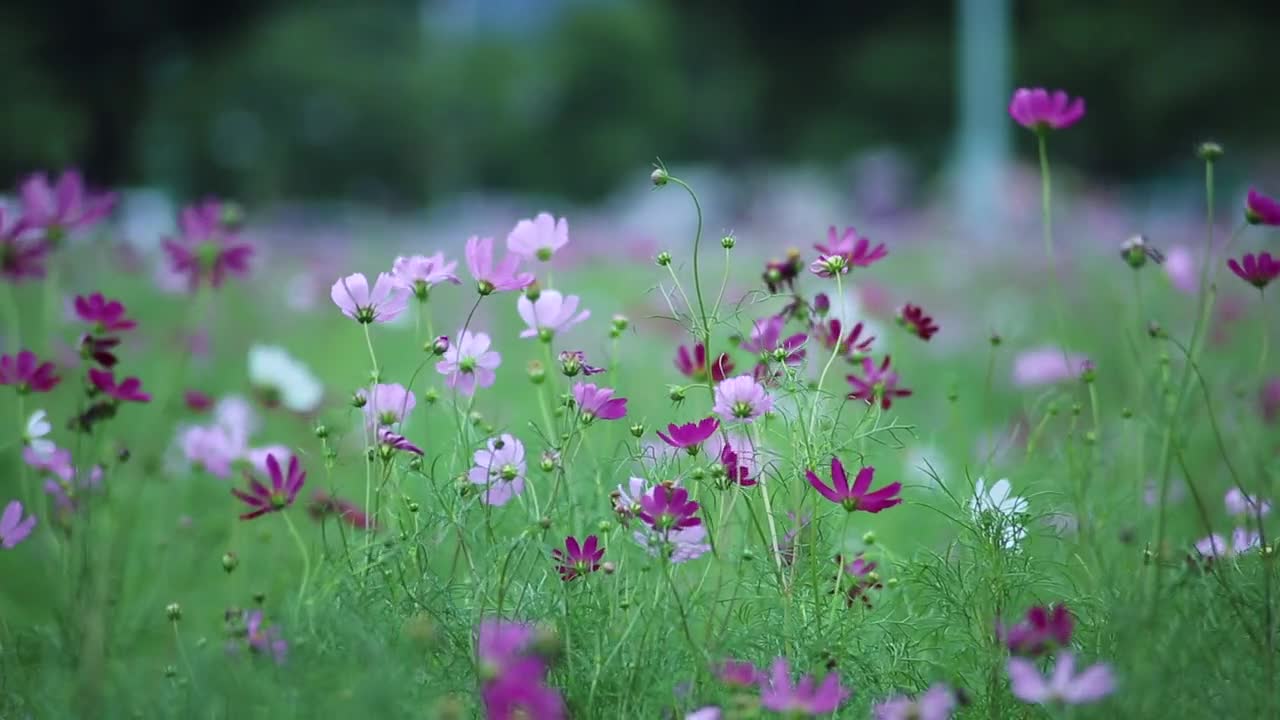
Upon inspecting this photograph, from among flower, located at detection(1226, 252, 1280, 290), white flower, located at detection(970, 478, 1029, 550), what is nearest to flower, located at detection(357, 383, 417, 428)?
white flower, located at detection(970, 478, 1029, 550)

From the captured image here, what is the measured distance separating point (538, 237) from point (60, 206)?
96 centimetres

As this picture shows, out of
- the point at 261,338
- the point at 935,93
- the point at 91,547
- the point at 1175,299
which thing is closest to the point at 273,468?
the point at 91,547

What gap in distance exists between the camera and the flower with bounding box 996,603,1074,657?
86cm

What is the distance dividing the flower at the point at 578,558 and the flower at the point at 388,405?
8.3 inches

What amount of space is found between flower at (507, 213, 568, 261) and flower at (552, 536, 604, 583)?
29 centimetres

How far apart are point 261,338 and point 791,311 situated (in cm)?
320

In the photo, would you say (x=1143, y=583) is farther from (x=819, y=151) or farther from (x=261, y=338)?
(x=819, y=151)

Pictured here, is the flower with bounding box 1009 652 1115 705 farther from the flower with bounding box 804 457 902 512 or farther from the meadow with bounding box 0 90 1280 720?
the flower with bounding box 804 457 902 512

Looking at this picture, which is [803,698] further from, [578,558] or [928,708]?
[578,558]

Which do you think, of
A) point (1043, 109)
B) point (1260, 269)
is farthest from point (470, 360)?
point (1260, 269)

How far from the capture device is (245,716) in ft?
2.92

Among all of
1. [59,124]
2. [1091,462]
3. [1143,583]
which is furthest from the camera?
[59,124]

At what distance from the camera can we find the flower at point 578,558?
1.04 meters

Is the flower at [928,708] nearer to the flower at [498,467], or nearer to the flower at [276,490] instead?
the flower at [498,467]
